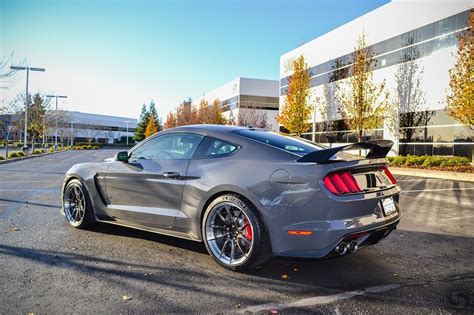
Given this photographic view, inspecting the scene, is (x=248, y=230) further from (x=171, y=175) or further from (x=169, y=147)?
(x=169, y=147)

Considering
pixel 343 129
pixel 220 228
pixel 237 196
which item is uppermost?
pixel 343 129

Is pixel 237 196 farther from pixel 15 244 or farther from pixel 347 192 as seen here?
pixel 15 244

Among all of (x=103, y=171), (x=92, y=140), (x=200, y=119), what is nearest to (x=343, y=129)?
(x=103, y=171)

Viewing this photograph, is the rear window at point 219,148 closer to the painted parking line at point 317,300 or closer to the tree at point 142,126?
the painted parking line at point 317,300

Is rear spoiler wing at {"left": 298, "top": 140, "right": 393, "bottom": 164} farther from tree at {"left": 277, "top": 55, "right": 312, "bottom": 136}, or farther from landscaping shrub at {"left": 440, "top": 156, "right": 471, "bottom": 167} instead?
tree at {"left": 277, "top": 55, "right": 312, "bottom": 136}

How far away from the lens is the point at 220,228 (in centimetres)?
368

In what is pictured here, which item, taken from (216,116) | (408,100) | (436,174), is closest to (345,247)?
(436,174)

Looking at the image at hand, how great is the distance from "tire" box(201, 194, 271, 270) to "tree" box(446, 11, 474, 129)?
14653 millimetres

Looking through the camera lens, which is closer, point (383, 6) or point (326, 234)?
point (326, 234)

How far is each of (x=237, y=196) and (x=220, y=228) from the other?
422 mm

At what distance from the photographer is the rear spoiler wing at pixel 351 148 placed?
324 centimetres

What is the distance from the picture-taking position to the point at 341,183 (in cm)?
323

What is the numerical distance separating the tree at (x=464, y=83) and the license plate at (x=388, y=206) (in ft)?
44.5

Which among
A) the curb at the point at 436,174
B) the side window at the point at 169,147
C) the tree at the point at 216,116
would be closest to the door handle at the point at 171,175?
the side window at the point at 169,147
